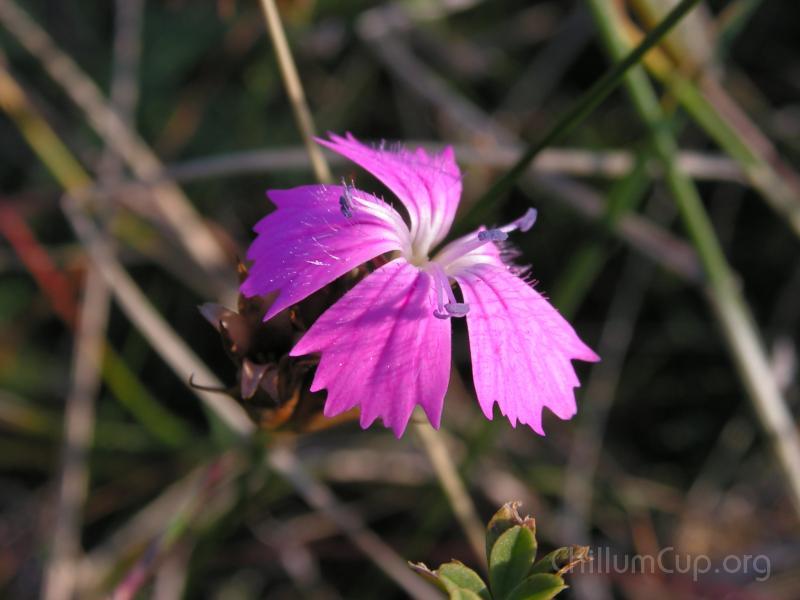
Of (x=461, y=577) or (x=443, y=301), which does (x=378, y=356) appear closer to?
(x=443, y=301)

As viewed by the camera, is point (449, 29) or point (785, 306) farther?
point (449, 29)

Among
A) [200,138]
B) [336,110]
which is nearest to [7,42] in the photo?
[200,138]

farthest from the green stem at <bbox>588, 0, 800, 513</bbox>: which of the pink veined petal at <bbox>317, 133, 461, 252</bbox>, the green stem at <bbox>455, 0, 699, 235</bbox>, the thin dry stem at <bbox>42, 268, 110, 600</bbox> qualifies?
the thin dry stem at <bbox>42, 268, 110, 600</bbox>

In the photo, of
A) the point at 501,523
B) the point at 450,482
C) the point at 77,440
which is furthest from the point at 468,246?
the point at 77,440

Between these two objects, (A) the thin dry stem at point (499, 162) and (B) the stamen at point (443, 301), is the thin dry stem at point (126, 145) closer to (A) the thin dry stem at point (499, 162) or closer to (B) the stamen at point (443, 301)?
(A) the thin dry stem at point (499, 162)

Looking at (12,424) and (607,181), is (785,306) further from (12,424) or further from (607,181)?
(12,424)

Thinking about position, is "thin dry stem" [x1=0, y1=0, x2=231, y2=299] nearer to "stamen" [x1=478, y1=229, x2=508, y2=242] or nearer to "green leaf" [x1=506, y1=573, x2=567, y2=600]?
"stamen" [x1=478, y1=229, x2=508, y2=242]

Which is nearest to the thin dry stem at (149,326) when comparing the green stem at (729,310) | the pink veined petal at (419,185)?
the pink veined petal at (419,185)
